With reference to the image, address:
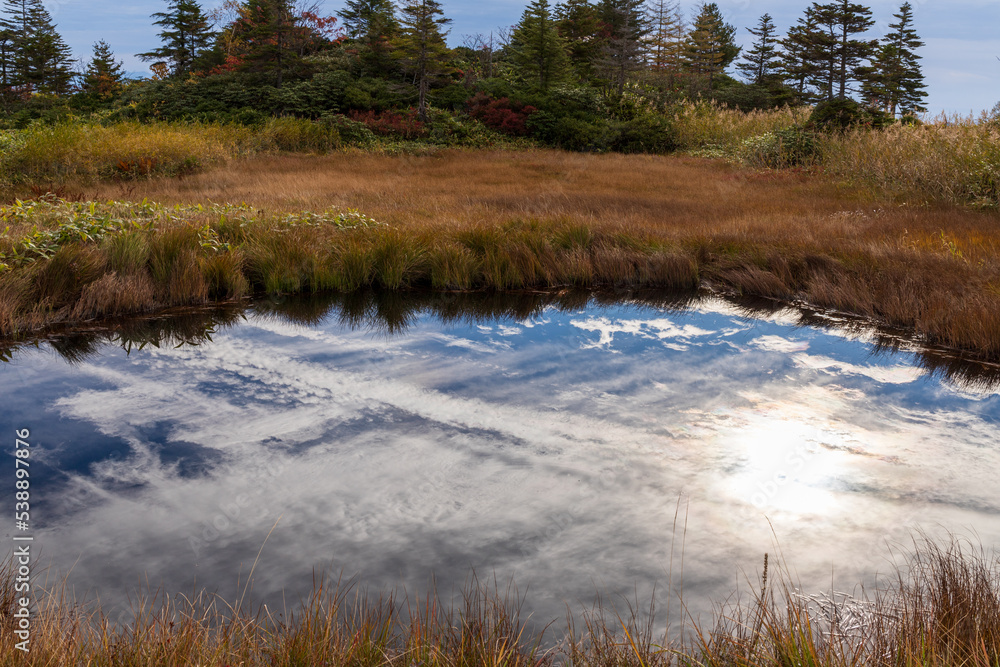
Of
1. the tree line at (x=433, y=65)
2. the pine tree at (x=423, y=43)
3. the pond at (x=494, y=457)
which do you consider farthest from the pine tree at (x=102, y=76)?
the pond at (x=494, y=457)

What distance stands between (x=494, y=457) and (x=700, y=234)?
19.0 feet

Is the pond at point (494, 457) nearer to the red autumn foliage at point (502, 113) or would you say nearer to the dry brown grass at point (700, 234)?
the dry brown grass at point (700, 234)

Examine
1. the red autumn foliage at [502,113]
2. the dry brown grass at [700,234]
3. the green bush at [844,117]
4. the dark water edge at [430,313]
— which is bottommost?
the dark water edge at [430,313]

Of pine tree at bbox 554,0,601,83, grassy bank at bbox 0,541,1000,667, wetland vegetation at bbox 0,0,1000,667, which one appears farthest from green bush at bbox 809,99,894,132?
pine tree at bbox 554,0,601,83

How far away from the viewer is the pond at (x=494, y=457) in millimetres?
2525

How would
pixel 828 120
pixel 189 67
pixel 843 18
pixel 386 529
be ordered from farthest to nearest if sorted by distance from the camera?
pixel 843 18
pixel 189 67
pixel 828 120
pixel 386 529

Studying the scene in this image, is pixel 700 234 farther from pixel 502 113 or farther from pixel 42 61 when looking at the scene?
pixel 42 61

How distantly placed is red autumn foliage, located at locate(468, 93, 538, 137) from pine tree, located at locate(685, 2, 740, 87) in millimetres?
19895

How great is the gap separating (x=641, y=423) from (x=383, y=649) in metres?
2.36

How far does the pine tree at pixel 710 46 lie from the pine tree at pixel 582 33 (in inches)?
299

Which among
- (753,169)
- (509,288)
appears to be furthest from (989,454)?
(753,169)

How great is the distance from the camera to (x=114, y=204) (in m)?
8.11

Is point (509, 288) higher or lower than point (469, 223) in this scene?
lower

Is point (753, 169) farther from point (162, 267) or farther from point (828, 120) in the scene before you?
point (162, 267)
